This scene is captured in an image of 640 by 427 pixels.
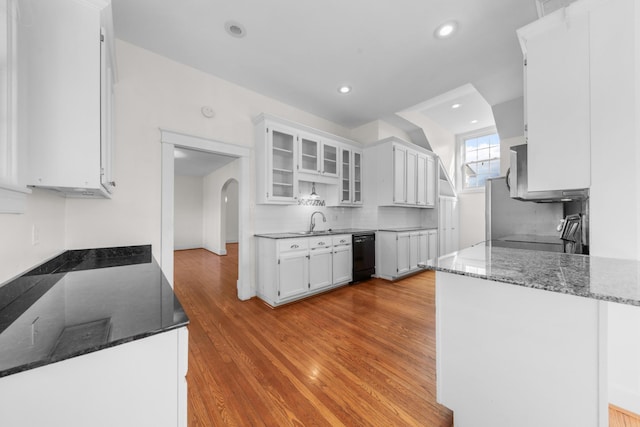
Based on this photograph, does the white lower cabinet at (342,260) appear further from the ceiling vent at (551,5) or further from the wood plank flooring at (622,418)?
the ceiling vent at (551,5)

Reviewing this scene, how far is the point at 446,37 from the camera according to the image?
8.11 ft

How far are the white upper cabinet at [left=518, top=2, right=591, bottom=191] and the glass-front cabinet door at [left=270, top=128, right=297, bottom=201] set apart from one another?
2647 millimetres

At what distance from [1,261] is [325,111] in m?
4.01

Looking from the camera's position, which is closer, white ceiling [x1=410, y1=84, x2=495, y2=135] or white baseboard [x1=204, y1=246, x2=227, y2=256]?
white ceiling [x1=410, y1=84, x2=495, y2=135]

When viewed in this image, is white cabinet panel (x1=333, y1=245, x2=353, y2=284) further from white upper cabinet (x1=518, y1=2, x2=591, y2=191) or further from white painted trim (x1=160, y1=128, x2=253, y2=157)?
white upper cabinet (x1=518, y1=2, x2=591, y2=191)

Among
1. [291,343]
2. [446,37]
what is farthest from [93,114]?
[446,37]

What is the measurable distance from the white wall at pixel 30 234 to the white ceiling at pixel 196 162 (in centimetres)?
356

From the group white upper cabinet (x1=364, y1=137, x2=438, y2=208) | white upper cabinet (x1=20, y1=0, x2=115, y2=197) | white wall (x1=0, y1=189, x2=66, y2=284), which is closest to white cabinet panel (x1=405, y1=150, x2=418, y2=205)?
white upper cabinet (x1=364, y1=137, x2=438, y2=208)

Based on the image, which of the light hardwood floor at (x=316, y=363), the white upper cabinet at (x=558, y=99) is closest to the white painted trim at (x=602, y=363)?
the light hardwood floor at (x=316, y=363)

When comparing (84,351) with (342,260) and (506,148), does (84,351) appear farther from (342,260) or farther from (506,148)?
(506,148)

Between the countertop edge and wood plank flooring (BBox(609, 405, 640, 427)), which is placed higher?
the countertop edge

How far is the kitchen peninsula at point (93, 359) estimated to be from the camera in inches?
22.2

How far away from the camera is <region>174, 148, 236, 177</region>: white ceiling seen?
564cm

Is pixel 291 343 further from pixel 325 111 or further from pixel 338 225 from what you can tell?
pixel 325 111
